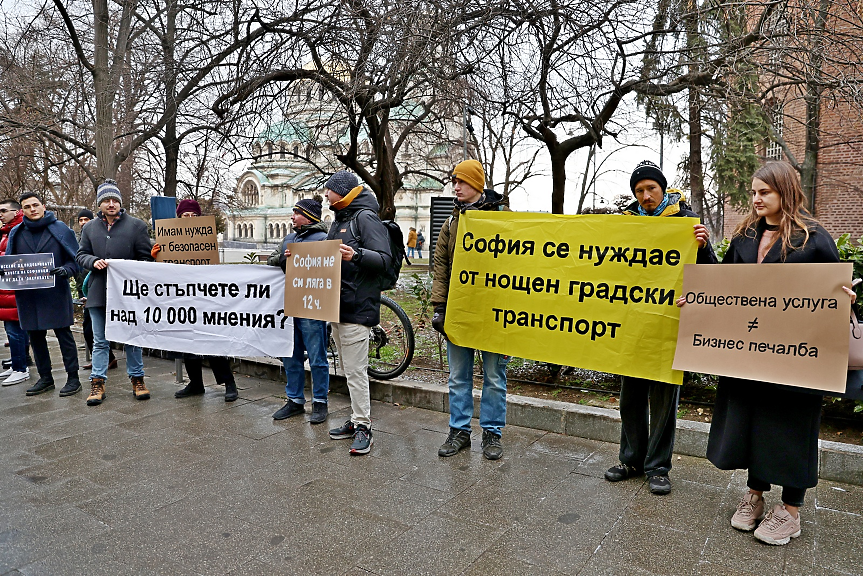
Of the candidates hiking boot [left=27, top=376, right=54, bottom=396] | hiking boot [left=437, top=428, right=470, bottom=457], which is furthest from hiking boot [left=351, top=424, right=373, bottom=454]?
hiking boot [left=27, top=376, right=54, bottom=396]

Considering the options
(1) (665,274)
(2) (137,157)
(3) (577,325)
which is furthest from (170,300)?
(2) (137,157)

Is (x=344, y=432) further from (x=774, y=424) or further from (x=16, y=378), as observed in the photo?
(x=16, y=378)

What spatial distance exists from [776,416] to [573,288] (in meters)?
1.44

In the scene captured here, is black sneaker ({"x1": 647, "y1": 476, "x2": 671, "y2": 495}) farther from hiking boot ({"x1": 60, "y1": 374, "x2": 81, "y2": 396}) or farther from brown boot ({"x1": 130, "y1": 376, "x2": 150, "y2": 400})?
hiking boot ({"x1": 60, "y1": 374, "x2": 81, "y2": 396})

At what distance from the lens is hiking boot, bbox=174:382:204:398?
617cm

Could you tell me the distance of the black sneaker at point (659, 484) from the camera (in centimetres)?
371

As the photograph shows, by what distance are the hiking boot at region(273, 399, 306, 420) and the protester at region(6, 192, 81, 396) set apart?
2.53m

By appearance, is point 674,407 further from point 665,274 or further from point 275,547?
point 275,547

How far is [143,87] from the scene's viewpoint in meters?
9.55

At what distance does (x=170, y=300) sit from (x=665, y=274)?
15.0 ft

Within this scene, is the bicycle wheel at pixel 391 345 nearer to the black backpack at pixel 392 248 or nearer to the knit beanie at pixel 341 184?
the black backpack at pixel 392 248

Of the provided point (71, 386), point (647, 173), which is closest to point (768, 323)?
point (647, 173)

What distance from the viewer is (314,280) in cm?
490

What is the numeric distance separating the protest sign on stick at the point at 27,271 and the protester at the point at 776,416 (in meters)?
6.34
